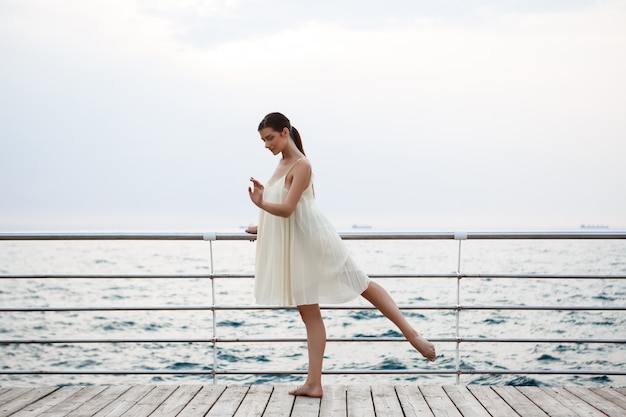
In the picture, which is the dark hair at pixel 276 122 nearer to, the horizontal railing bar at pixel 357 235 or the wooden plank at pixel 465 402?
the horizontal railing bar at pixel 357 235

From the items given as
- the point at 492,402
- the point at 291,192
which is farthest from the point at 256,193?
the point at 492,402

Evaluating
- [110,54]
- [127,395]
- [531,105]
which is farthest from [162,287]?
[127,395]

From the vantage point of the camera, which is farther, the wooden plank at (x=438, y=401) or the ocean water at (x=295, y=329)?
the ocean water at (x=295, y=329)

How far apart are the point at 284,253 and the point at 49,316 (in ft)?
72.8

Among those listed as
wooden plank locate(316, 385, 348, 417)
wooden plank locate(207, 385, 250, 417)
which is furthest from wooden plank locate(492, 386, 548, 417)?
wooden plank locate(207, 385, 250, 417)

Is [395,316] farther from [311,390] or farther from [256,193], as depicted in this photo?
[256,193]

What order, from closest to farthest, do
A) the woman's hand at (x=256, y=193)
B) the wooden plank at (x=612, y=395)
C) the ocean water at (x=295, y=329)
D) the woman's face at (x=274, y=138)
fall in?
1. the woman's hand at (x=256, y=193)
2. the woman's face at (x=274, y=138)
3. the wooden plank at (x=612, y=395)
4. the ocean water at (x=295, y=329)

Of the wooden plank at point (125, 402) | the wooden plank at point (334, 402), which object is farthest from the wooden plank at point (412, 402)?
the wooden plank at point (125, 402)

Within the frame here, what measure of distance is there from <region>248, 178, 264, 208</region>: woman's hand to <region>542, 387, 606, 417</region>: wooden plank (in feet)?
5.75

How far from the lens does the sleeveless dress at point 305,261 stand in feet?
10.5

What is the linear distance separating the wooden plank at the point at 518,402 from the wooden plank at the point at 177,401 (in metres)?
1.57

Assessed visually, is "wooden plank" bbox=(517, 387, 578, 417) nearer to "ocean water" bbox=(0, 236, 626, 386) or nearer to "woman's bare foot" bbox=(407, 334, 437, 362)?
"woman's bare foot" bbox=(407, 334, 437, 362)

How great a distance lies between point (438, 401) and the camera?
10.7ft

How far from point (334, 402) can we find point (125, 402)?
1.02 metres
